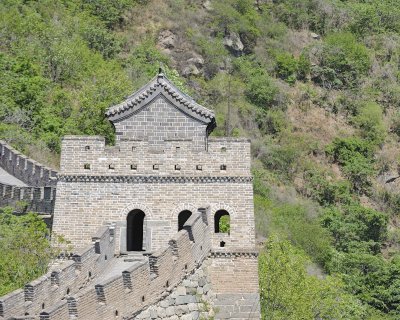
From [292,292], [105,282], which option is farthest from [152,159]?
[292,292]

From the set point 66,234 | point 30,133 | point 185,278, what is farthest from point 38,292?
point 30,133

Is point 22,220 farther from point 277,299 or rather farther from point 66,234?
point 277,299

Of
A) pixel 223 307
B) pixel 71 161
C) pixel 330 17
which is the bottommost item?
pixel 223 307

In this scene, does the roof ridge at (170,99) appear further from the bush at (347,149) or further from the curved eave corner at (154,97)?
the bush at (347,149)

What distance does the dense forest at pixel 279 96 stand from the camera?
5069 centimetres

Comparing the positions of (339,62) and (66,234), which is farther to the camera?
(339,62)

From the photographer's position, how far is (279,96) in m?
77.2

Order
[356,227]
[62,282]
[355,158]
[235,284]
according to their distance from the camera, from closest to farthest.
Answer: [62,282], [235,284], [356,227], [355,158]

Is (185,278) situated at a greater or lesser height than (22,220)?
lesser

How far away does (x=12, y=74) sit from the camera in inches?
2141

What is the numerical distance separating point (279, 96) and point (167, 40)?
10843 mm

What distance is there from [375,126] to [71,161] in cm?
5253

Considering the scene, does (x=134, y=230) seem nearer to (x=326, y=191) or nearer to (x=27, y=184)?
(x=27, y=184)

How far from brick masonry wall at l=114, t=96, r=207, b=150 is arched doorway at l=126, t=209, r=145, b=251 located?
2819mm
